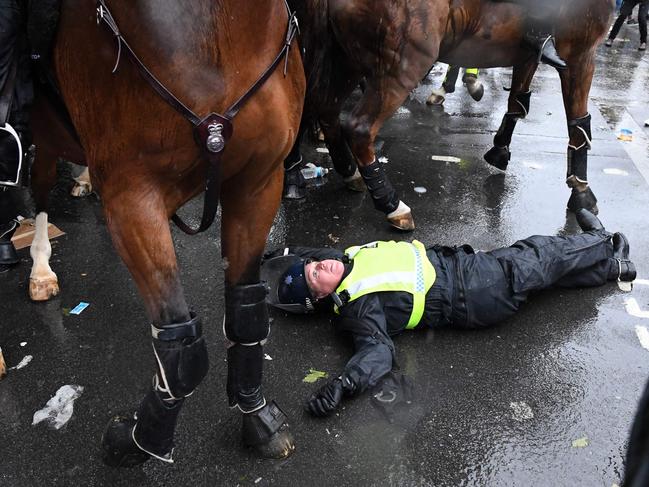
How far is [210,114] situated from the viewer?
4.69ft

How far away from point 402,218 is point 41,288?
2351 mm

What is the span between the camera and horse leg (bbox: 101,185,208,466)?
155 centimetres

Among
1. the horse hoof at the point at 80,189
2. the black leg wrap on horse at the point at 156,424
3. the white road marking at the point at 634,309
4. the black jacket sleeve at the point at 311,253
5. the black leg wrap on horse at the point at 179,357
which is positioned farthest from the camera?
the horse hoof at the point at 80,189

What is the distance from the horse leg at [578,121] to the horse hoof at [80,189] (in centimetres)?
364

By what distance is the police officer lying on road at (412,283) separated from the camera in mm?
2887

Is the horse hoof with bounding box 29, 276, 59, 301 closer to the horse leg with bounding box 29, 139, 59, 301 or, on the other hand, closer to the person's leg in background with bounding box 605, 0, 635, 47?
the horse leg with bounding box 29, 139, 59, 301

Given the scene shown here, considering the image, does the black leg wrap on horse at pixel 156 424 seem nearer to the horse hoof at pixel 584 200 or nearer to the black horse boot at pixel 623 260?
the black horse boot at pixel 623 260

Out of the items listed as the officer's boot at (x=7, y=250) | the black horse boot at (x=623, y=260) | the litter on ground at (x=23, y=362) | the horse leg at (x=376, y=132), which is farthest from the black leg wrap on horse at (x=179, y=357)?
the black horse boot at (x=623, y=260)

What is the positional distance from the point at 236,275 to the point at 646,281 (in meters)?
2.75

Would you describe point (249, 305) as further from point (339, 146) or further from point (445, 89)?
point (445, 89)

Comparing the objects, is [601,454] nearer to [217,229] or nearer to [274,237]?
[274,237]

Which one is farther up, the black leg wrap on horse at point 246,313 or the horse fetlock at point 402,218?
the black leg wrap on horse at point 246,313

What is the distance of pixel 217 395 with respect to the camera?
2.57 m

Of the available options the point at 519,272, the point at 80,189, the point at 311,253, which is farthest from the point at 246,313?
the point at 80,189
